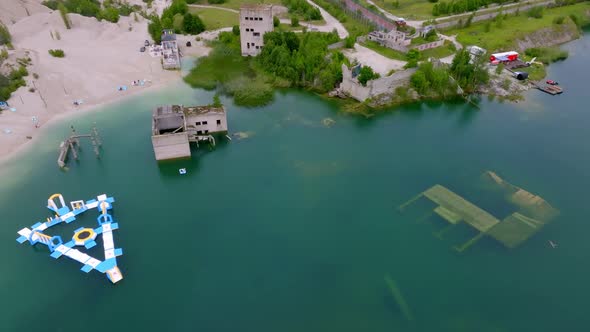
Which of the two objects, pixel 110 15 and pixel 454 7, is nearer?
pixel 110 15

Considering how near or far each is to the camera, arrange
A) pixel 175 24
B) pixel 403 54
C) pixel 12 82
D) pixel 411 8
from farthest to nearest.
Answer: pixel 411 8 → pixel 175 24 → pixel 403 54 → pixel 12 82

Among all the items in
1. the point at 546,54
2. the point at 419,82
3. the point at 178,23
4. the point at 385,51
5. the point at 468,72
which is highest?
the point at 178,23

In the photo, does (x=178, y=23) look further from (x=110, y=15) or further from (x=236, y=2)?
(x=236, y=2)

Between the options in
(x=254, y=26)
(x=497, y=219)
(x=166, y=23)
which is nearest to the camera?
(x=497, y=219)

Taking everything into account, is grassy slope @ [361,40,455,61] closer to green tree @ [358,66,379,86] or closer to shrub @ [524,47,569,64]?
green tree @ [358,66,379,86]

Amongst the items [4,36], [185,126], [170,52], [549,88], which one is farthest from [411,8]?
[4,36]

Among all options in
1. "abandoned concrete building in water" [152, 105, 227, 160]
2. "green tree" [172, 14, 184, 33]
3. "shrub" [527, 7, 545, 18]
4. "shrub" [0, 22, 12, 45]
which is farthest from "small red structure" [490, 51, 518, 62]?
"shrub" [0, 22, 12, 45]

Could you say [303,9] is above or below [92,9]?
below
